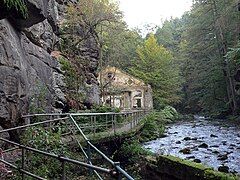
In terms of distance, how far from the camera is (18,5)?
27.4ft

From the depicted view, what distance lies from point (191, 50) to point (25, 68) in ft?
96.3

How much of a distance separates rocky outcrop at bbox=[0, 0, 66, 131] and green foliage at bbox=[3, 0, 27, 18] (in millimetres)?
230

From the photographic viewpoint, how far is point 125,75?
37.5m

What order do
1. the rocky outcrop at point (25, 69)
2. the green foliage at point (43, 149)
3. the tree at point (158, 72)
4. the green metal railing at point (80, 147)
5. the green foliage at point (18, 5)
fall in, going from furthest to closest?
the tree at point (158, 72) → the rocky outcrop at point (25, 69) → the green foliage at point (18, 5) → the green foliage at point (43, 149) → the green metal railing at point (80, 147)

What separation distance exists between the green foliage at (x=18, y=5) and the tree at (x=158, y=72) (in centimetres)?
2908

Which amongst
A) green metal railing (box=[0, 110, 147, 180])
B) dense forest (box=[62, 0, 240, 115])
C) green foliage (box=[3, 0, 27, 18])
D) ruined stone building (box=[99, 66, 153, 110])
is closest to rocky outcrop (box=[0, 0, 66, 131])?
green foliage (box=[3, 0, 27, 18])

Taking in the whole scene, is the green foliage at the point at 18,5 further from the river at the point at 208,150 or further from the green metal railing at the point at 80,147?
the river at the point at 208,150

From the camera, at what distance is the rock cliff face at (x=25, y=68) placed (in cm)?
805

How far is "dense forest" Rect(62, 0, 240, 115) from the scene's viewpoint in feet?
62.7

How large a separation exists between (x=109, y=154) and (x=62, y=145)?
4.84m

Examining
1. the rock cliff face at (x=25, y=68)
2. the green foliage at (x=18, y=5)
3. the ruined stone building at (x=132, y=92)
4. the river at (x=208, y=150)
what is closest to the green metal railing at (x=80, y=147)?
the rock cliff face at (x=25, y=68)

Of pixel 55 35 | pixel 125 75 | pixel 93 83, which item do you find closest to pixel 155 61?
pixel 125 75

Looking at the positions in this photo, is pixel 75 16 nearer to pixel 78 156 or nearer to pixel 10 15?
pixel 10 15

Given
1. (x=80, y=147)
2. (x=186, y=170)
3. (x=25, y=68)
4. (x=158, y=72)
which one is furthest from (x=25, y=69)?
(x=158, y=72)
